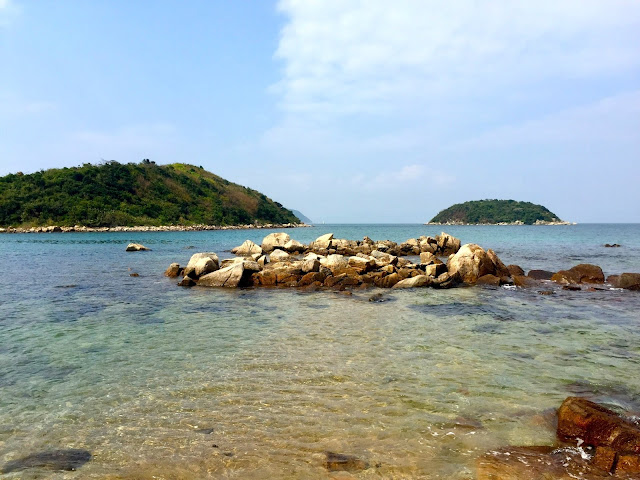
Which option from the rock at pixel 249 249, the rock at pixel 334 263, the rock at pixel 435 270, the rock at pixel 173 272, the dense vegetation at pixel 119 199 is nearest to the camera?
the rock at pixel 435 270

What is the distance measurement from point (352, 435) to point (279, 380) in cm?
248

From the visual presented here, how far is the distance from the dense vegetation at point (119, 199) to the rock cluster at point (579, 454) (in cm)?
9862

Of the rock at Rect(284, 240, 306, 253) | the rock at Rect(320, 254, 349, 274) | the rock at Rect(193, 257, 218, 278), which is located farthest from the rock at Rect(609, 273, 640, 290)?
the rock at Rect(284, 240, 306, 253)

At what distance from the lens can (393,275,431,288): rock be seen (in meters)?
20.4

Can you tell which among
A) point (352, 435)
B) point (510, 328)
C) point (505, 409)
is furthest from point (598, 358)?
point (352, 435)

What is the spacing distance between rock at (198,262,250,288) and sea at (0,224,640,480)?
484 centimetres

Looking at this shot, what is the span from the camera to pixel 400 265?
25.2 metres

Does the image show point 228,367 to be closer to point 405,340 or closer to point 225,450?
point 225,450

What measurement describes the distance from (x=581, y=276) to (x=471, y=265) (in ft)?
19.7

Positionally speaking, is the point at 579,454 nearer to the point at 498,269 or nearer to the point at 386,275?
the point at 386,275

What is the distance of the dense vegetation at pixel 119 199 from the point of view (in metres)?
87.6

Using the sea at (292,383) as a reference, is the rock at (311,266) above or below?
above

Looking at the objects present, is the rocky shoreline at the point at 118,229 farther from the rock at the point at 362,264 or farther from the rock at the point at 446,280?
the rock at the point at 446,280

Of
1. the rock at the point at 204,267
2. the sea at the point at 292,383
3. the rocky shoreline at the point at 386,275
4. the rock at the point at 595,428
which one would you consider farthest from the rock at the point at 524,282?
the rock at the point at 204,267
